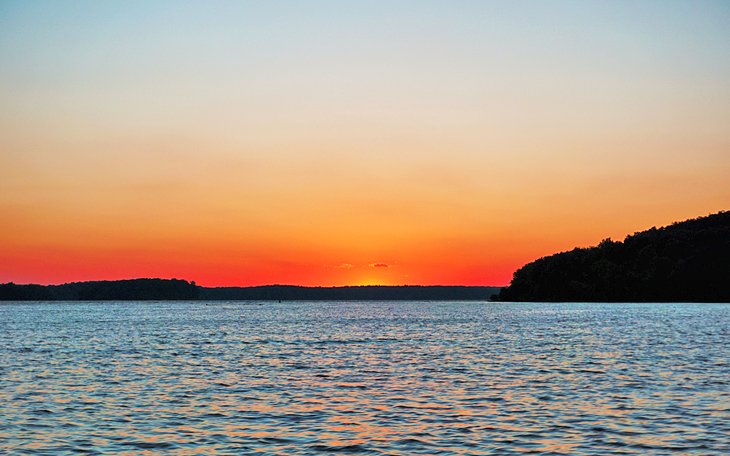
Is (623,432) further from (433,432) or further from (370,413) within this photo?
(370,413)

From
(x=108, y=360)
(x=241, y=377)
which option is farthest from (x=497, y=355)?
(x=108, y=360)

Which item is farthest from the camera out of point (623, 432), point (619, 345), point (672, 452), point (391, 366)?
point (619, 345)

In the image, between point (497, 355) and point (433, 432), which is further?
point (497, 355)

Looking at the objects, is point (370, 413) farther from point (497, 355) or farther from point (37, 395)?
point (497, 355)

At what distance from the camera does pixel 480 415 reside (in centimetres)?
3164

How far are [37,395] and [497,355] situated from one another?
114ft

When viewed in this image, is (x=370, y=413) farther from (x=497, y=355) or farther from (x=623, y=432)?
(x=497, y=355)

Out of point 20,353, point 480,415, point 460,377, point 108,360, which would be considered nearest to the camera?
point 480,415

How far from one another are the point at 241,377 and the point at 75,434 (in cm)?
1885

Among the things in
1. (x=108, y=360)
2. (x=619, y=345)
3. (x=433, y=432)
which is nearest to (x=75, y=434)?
(x=433, y=432)

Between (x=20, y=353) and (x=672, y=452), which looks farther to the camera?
(x=20, y=353)

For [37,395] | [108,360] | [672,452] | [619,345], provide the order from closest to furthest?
[672,452]
[37,395]
[108,360]
[619,345]

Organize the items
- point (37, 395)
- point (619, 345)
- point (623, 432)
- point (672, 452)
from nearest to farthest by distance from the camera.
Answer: point (672, 452)
point (623, 432)
point (37, 395)
point (619, 345)

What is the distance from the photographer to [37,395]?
38750mm
